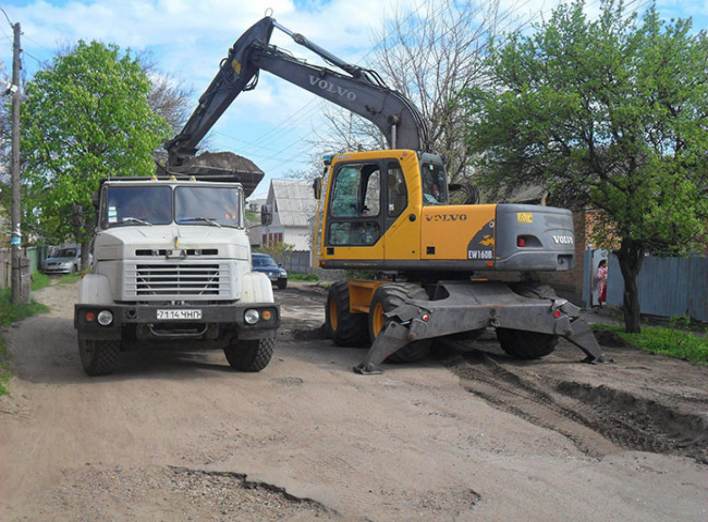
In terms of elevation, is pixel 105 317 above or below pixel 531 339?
above

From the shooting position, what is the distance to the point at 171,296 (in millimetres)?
9055

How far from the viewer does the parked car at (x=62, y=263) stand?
38594 millimetres

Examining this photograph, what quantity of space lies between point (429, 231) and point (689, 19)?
602 centimetres

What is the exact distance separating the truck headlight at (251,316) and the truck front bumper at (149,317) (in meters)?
0.02

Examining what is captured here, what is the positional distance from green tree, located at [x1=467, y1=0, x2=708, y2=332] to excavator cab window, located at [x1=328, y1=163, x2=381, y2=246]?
10.5 ft

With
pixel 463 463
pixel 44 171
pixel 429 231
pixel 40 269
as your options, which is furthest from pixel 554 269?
pixel 40 269

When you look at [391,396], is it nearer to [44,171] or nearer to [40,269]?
[44,171]

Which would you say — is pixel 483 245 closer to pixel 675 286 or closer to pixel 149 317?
pixel 149 317

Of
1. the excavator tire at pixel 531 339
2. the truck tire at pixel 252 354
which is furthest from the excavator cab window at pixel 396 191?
the truck tire at pixel 252 354

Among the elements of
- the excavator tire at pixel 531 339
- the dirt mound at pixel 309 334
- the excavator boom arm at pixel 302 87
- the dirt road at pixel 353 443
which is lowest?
the dirt road at pixel 353 443

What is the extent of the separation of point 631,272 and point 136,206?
9.29 m

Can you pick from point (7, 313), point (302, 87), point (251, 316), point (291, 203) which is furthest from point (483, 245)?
point (291, 203)

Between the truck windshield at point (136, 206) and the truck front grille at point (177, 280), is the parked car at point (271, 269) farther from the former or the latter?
the truck front grille at point (177, 280)

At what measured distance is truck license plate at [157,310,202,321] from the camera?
8836 millimetres
